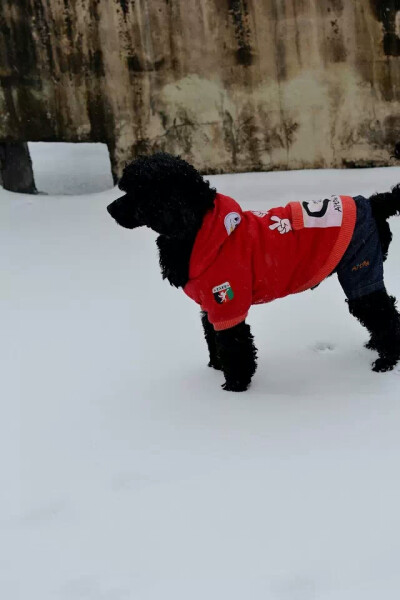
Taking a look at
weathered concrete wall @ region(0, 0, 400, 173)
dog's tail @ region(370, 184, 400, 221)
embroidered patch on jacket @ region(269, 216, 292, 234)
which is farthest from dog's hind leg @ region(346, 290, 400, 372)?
weathered concrete wall @ region(0, 0, 400, 173)

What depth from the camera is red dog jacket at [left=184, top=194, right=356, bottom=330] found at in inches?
108

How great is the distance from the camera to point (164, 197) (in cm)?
266

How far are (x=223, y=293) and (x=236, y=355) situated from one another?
12.5 inches

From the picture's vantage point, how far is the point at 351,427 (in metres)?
2.49

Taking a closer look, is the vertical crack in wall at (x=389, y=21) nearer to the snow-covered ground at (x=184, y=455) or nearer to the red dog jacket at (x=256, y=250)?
the snow-covered ground at (x=184, y=455)

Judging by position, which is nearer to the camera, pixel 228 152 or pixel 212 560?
pixel 212 560

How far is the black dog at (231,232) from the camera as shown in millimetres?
2666

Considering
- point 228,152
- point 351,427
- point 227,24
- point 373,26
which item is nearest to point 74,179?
point 228,152

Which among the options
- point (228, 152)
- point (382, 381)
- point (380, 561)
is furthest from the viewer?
point (228, 152)

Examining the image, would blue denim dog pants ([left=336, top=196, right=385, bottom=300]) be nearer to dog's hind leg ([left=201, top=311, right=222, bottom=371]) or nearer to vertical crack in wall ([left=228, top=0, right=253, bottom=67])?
dog's hind leg ([left=201, top=311, right=222, bottom=371])

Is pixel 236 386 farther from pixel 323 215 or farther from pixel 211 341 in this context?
pixel 323 215

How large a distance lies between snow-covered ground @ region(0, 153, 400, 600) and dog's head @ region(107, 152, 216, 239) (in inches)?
30.6

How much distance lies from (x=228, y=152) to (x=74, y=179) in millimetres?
1921

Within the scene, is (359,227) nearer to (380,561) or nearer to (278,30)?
(380,561)
